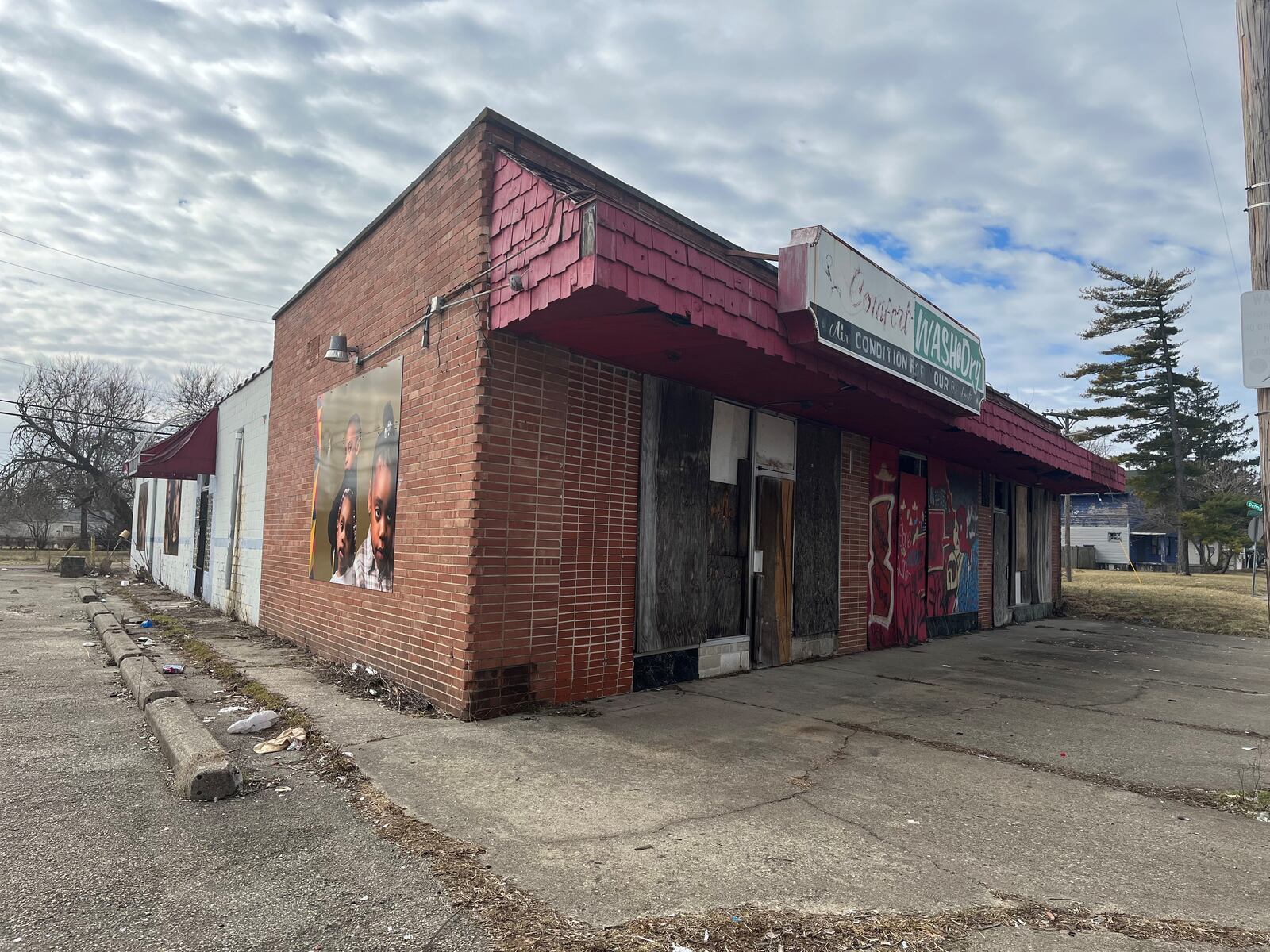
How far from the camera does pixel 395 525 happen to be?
22.5 feet

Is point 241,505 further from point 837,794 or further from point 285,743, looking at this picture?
point 837,794

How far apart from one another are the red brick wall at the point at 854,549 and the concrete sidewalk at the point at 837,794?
85.5 inches

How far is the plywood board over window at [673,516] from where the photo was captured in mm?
6906

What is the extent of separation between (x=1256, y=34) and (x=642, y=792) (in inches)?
343

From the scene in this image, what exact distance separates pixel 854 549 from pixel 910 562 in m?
1.95

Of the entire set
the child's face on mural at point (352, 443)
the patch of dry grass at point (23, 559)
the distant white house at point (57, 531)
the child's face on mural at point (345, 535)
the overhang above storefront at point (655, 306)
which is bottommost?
the patch of dry grass at point (23, 559)

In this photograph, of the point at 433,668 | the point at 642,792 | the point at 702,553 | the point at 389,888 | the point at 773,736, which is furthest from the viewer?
the point at 702,553

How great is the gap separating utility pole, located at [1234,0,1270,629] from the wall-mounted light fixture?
8.96 metres

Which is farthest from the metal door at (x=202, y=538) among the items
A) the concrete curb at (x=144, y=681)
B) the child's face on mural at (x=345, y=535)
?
the child's face on mural at (x=345, y=535)

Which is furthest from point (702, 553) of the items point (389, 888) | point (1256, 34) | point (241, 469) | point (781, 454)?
point (241, 469)

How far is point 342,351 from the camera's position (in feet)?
26.6

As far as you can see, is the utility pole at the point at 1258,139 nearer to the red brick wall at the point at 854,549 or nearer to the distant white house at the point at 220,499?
the red brick wall at the point at 854,549

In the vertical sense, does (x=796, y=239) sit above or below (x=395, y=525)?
above

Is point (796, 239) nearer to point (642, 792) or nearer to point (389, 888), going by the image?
point (642, 792)
